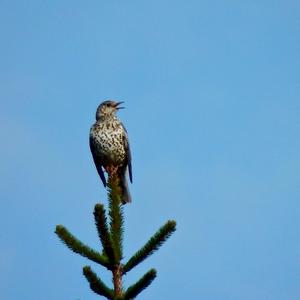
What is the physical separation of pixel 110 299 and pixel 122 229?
0.68 meters

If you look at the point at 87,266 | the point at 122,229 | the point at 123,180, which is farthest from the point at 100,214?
the point at 123,180

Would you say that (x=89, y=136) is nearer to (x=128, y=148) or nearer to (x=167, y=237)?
(x=128, y=148)

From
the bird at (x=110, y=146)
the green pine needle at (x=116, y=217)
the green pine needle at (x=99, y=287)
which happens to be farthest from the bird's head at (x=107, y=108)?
the green pine needle at (x=99, y=287)

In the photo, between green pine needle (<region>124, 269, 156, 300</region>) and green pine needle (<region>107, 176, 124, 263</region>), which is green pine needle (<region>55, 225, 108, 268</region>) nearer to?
green pine needle (<region>107, 176, 124, 263</region>)

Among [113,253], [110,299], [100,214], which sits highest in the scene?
[100,214]

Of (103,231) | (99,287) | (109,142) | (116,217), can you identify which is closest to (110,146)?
(109,142)

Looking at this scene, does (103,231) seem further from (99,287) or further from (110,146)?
(110,146)

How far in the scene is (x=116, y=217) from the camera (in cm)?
506

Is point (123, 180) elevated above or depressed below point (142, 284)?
above

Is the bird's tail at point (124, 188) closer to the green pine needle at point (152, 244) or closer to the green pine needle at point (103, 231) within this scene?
the green pine needle at point (103, 231)

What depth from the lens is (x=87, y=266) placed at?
4402 millimetres

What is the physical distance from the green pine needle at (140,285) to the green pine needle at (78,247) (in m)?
0.40

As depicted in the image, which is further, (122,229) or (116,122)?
(116,122)

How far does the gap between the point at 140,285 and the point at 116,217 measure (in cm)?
82
